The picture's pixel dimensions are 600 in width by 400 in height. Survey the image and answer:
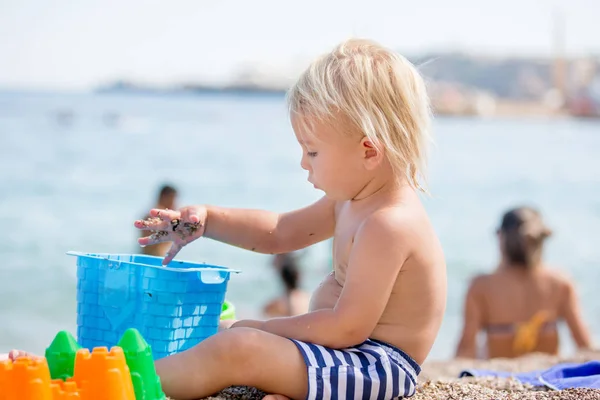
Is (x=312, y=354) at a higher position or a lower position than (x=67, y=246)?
higher

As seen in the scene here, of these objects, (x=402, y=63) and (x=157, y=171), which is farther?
(x=157, y=171)

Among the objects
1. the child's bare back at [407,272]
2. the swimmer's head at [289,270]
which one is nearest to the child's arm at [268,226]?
the child's bare back at [407,272]

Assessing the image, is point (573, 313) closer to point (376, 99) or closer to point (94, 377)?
point (376, 99)

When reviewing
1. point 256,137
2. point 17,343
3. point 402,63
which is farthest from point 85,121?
point 402,63

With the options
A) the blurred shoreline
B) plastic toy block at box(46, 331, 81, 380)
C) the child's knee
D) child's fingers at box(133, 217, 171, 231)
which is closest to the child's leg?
the child's knee

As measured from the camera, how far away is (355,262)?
2504mm

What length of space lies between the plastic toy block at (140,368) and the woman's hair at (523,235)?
12.1ft

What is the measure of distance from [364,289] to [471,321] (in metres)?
3.52

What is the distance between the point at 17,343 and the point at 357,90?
6.38 metres

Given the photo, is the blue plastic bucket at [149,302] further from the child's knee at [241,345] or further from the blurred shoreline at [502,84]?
the blurred shoreline at [502,84]

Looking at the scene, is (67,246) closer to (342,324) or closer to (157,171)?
(157,171)

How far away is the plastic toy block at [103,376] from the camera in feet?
6.82

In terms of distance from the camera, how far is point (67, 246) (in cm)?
1253

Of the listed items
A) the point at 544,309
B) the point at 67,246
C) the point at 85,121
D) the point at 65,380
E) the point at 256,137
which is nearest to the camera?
the point at 65,380
